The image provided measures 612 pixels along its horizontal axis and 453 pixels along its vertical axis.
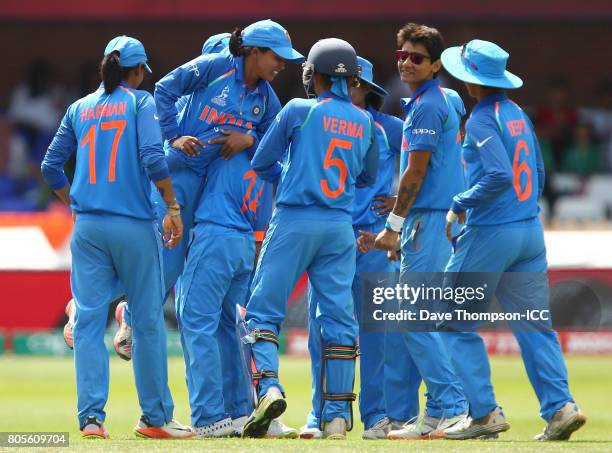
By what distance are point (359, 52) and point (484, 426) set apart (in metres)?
15.4

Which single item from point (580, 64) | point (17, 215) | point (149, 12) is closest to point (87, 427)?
point (17, 215)

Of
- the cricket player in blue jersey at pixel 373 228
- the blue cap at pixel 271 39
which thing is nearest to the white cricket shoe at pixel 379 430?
the cricket player in blue jersey at pixel 373 228

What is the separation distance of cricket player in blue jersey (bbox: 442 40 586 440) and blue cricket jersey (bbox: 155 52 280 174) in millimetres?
1316

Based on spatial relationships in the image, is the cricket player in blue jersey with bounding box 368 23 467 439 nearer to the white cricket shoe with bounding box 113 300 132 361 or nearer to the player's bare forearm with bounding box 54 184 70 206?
the white cricket shoe with bounding box 113 300 132 361

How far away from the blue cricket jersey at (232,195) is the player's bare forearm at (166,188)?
1.80 feet

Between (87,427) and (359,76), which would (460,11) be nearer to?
(359,76)

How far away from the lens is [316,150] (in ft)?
24.2

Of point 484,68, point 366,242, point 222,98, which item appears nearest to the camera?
point 484,68

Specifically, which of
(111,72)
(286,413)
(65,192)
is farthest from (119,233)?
(286,413)

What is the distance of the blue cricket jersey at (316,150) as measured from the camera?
7.38 metres

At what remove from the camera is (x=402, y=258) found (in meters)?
7.82

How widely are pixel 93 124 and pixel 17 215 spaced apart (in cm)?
943

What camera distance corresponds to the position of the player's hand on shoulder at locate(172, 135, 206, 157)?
7.90 meters

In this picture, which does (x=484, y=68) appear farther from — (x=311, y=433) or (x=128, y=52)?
(x=311, y=433)
